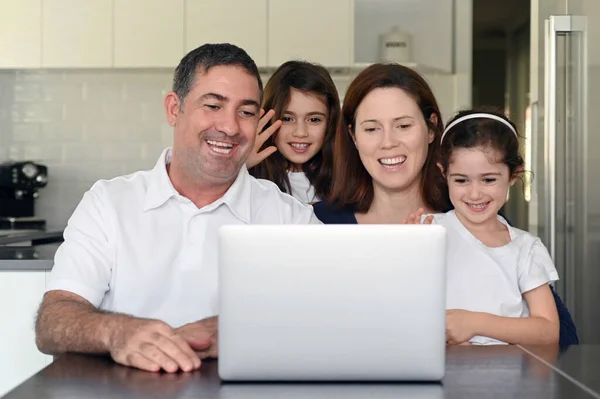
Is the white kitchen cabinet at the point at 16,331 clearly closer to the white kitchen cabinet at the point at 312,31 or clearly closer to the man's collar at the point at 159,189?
the man's collar at the point at 159,189

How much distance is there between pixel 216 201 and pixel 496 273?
2.35 ft

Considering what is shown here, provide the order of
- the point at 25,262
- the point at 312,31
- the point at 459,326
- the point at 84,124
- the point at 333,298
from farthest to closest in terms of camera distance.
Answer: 1. the point at 84,124
2. the point at 312,31
3. the point at 25,262
4. the point at 459,326
5. the point at 333,298

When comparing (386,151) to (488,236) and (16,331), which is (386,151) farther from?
(16,331)

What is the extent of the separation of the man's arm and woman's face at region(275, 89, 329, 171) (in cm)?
116

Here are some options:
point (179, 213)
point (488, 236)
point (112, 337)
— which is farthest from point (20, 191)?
point (112, 337)

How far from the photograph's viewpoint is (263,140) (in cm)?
278

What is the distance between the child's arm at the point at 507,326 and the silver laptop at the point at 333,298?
0.54 m

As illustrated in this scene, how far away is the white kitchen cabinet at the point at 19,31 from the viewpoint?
4.60m

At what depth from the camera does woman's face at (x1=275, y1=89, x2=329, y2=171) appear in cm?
285

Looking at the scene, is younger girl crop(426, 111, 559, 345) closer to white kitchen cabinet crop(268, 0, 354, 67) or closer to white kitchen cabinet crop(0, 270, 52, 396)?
white kitchen cabinet crop(0, 270, 52, 396)

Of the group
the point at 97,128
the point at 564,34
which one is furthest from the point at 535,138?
the point at 97,128

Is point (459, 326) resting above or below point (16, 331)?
above

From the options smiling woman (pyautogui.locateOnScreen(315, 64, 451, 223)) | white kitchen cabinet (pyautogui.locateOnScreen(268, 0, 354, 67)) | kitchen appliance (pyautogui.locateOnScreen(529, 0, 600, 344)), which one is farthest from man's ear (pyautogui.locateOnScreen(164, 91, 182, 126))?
white kitchen cabinet (pyautogui.locateOnScreen(268, 0, 354, 67))

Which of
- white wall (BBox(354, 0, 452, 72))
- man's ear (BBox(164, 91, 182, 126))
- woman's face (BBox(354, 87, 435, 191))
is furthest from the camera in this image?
white wall (BBox(354, 0, 452, 72))
